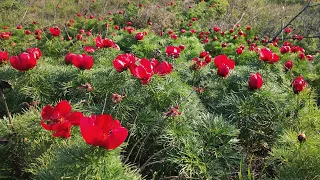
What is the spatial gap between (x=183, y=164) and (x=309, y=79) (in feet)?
7.45

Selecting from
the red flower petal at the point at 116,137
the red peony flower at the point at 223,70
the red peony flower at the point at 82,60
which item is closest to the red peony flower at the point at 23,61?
the red peony flower at the point at 82,60

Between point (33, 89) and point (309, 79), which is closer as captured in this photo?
point (33, 89)

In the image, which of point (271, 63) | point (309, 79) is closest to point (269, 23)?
point (309, 79)

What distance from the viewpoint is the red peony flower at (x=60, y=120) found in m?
1.35

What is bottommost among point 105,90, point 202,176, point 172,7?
point 172,7

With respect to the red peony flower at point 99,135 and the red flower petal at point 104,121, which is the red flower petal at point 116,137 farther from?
the red flower petal at point 104,121

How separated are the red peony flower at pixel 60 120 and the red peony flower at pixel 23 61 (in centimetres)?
76

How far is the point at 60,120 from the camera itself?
143 centimetres

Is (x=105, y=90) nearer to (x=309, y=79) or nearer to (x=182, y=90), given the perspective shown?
(x=182, y=90)

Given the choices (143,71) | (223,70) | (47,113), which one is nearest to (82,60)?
(143,71)

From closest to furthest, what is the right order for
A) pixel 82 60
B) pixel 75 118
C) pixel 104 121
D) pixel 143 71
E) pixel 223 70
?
pixel 104 121 → pixel 75 118 → pixel 143 71 → pixel 82 60 → pixel 223 70

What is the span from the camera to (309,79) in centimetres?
340

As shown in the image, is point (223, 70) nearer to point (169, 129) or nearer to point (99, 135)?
point (169, 129)

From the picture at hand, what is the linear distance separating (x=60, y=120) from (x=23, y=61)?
0.86 meters
